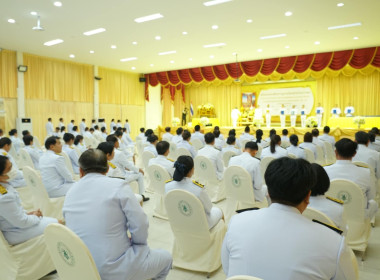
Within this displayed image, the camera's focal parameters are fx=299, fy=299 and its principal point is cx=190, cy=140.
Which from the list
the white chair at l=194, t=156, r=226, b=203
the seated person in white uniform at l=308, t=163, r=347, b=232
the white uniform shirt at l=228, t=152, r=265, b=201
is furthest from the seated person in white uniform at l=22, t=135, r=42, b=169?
the seated person in white uniform at l=308, t=163, r=347, b=232

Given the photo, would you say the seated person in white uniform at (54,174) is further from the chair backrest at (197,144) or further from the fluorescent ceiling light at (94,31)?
the fluorescent ceiling light at (94,31)

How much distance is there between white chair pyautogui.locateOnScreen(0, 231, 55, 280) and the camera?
8.36 ft

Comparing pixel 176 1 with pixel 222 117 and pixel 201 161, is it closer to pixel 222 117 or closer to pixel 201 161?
pixel 201 161

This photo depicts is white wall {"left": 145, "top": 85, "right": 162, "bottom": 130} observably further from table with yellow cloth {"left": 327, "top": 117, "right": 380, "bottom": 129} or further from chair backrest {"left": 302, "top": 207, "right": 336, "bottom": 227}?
chair backrest {"left": 302, "top": 207, "right": 336, "bottom": 227}

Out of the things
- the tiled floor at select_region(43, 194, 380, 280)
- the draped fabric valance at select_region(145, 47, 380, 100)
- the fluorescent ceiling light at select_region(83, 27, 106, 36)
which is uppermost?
the fluorescent ceiling light at select_region(83, 27, 106, 36)

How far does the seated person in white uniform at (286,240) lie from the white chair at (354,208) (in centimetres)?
188

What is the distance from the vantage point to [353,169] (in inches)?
128

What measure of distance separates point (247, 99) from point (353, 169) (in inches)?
606

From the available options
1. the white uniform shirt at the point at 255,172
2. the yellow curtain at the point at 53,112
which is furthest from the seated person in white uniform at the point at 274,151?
the yellow curtain at the point at 53,112

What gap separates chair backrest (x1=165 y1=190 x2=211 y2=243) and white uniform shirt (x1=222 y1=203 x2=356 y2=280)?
4.38ft

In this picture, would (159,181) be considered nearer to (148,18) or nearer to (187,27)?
(148,18)

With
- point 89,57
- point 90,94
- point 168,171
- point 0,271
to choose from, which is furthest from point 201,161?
point 90,94

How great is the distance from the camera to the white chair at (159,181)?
4.42m

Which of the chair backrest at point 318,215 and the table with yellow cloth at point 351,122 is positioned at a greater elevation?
the table with yellow cloth at point 351,122
